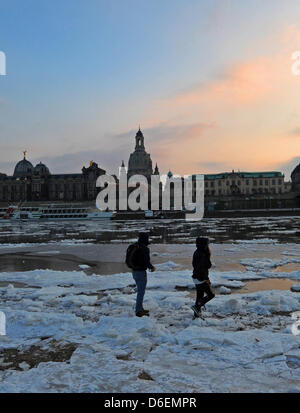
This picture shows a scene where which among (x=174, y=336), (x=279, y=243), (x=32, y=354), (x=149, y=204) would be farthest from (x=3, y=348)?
(x=149, y=204)

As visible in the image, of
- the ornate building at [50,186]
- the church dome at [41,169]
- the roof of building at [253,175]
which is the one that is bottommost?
the ornate building at [50,186]

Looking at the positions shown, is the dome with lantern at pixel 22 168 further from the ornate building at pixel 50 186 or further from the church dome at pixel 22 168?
the ornate building at pixel 50 186

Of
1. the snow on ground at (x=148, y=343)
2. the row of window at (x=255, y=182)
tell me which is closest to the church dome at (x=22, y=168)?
the row of window at (x=255, y=182)

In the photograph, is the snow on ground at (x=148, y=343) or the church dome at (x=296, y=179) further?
the church dome at (x=296, y=179)

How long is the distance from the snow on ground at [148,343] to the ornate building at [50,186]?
13832cm

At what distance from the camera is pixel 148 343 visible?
647cm

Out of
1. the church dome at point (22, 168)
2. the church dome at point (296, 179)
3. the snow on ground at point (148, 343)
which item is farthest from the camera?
the church dome at point (22, 168)

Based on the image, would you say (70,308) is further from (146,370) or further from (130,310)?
(146,370)

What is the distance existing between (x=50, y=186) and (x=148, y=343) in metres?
154

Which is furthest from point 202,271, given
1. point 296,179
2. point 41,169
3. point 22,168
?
point 22,168

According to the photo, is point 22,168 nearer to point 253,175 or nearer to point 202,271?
point 253,175

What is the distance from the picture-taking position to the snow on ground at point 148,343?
5047 mm

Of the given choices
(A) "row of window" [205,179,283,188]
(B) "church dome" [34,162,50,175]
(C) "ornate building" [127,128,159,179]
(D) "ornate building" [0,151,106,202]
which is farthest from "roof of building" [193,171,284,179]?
(B) "church dome" [34,162,50,175]

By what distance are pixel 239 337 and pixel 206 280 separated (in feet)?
5.16
